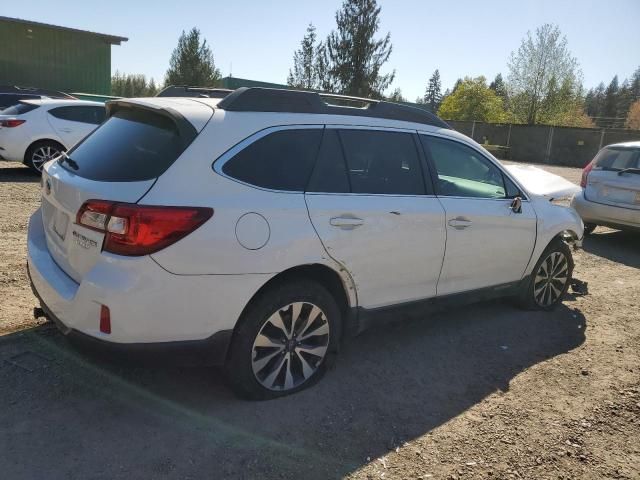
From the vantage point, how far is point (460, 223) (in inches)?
156

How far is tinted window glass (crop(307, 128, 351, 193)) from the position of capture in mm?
3232

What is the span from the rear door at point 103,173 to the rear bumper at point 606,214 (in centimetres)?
723

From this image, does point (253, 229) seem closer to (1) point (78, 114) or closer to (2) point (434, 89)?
(1) point (78, 114)

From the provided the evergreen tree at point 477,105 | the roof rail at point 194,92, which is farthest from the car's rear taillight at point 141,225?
the evergreen tree at point 477,105

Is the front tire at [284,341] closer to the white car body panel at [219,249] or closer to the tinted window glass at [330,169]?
the white car body panel at [219,249]

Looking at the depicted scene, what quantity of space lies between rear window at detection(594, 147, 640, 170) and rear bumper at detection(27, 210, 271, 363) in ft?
24.4

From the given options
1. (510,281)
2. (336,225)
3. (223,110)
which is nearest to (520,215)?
(510,281)

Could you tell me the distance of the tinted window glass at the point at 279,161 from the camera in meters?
2.93

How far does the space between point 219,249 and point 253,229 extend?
8.9 inches

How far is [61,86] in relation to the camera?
28.3 m

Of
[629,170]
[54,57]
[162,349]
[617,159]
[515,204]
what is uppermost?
[54,57]

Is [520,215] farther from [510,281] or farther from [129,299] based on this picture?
[129,299]

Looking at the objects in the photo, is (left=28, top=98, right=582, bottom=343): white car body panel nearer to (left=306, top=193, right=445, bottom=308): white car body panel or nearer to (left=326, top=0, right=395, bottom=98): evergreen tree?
(left=306, top=193, right=445, bottom=308): white car body panel

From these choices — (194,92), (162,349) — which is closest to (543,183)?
(194,92)
